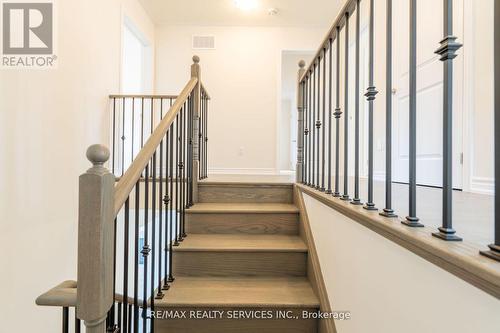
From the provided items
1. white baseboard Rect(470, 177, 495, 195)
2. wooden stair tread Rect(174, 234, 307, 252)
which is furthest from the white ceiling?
wooden stair tread Rect(174, 234, 307, 252)

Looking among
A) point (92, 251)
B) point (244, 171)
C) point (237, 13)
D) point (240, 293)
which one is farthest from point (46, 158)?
point (237, 13)

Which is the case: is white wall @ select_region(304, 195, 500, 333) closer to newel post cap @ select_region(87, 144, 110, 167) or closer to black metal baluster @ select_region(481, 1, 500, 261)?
black metal baluster @ select_region(481, 1, 500, 261)

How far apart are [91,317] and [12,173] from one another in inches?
69.3

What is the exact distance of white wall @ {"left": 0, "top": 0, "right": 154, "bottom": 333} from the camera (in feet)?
6.74

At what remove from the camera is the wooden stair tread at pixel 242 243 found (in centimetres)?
189

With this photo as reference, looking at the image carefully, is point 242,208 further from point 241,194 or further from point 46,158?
point 46,158

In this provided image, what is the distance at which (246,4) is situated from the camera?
4.33 meters

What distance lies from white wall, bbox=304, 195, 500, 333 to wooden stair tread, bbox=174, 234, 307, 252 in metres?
0.38

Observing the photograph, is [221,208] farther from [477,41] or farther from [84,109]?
[477,41]

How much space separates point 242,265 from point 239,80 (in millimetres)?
3690

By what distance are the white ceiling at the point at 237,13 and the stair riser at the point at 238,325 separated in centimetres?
408

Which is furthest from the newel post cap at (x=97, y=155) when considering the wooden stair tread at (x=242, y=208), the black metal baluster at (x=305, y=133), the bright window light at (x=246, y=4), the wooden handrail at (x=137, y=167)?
the bright window light at (x=246, y=4)

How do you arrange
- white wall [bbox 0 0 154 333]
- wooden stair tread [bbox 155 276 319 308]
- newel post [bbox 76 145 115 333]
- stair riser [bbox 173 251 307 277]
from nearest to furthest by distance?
newel post [bbox 76 145 115 333] < wooden stair tread [bbox 155 276 319 308] < stair riser [bbox 173 251 307 277] < white wall [bbox 0 0 154 333]

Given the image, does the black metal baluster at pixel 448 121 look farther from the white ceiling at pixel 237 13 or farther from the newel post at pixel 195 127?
the white ceiling at pixel 237 13
